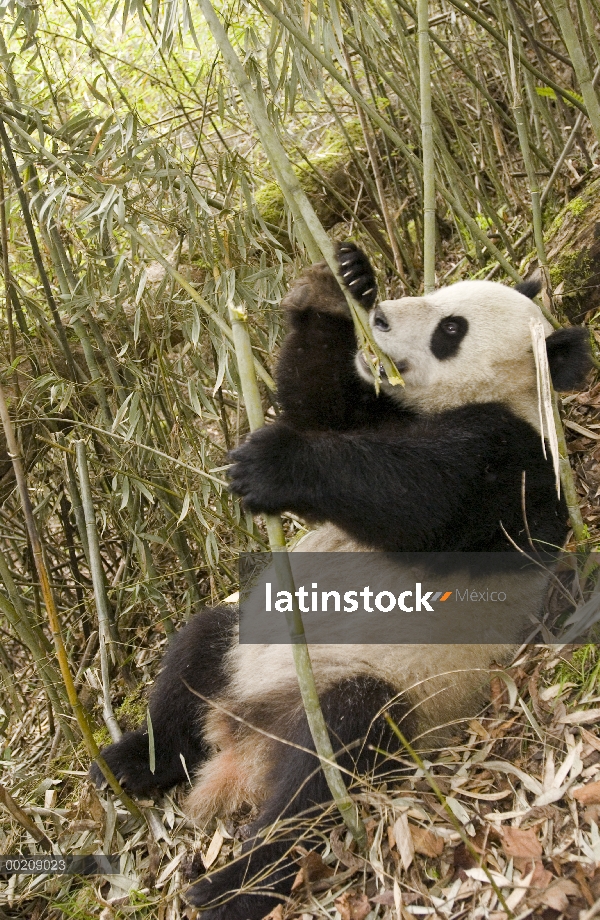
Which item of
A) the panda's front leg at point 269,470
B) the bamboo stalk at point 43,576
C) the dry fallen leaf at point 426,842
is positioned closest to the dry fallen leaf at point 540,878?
the dry fallen leaf at point 426,842

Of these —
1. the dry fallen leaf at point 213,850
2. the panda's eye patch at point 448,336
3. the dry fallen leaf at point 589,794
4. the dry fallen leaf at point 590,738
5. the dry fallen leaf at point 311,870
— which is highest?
the panda's eye patch at point 448,336

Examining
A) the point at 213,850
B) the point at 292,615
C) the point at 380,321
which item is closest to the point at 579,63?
the point at 380,321

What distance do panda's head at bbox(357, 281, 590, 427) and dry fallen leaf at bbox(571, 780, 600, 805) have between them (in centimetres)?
150

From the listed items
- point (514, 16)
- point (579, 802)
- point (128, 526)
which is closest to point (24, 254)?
point (128, 526)

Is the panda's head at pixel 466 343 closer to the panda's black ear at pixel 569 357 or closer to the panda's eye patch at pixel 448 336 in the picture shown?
the panda's eye patch at pixel 448 336

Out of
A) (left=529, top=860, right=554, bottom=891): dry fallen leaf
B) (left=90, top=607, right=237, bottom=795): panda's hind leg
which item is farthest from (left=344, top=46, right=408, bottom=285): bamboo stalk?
(left=529, top=860, right=554, bottom=891): dry fallen leaf

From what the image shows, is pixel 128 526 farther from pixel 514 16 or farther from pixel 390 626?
pixel 514 16

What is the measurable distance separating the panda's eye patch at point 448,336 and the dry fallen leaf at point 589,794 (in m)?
1.76

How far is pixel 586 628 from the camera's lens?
9.75 feet

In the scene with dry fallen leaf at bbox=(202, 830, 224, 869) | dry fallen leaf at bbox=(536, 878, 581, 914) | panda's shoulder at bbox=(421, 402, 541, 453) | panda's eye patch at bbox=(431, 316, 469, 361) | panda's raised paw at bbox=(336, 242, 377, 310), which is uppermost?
panda's raised paw at bbox=(336, 242, 377, 310)

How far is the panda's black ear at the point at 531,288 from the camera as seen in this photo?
141 inches

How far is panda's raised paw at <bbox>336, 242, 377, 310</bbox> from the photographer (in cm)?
318

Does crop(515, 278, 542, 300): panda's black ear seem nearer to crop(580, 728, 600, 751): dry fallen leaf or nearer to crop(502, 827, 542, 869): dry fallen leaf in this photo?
crop(580, 728, 600, 751): dry fallen leaf

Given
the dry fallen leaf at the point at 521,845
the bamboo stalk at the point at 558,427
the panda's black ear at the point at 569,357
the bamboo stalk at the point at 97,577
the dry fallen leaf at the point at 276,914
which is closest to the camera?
the dry fallen leaf at the point at 521,845
